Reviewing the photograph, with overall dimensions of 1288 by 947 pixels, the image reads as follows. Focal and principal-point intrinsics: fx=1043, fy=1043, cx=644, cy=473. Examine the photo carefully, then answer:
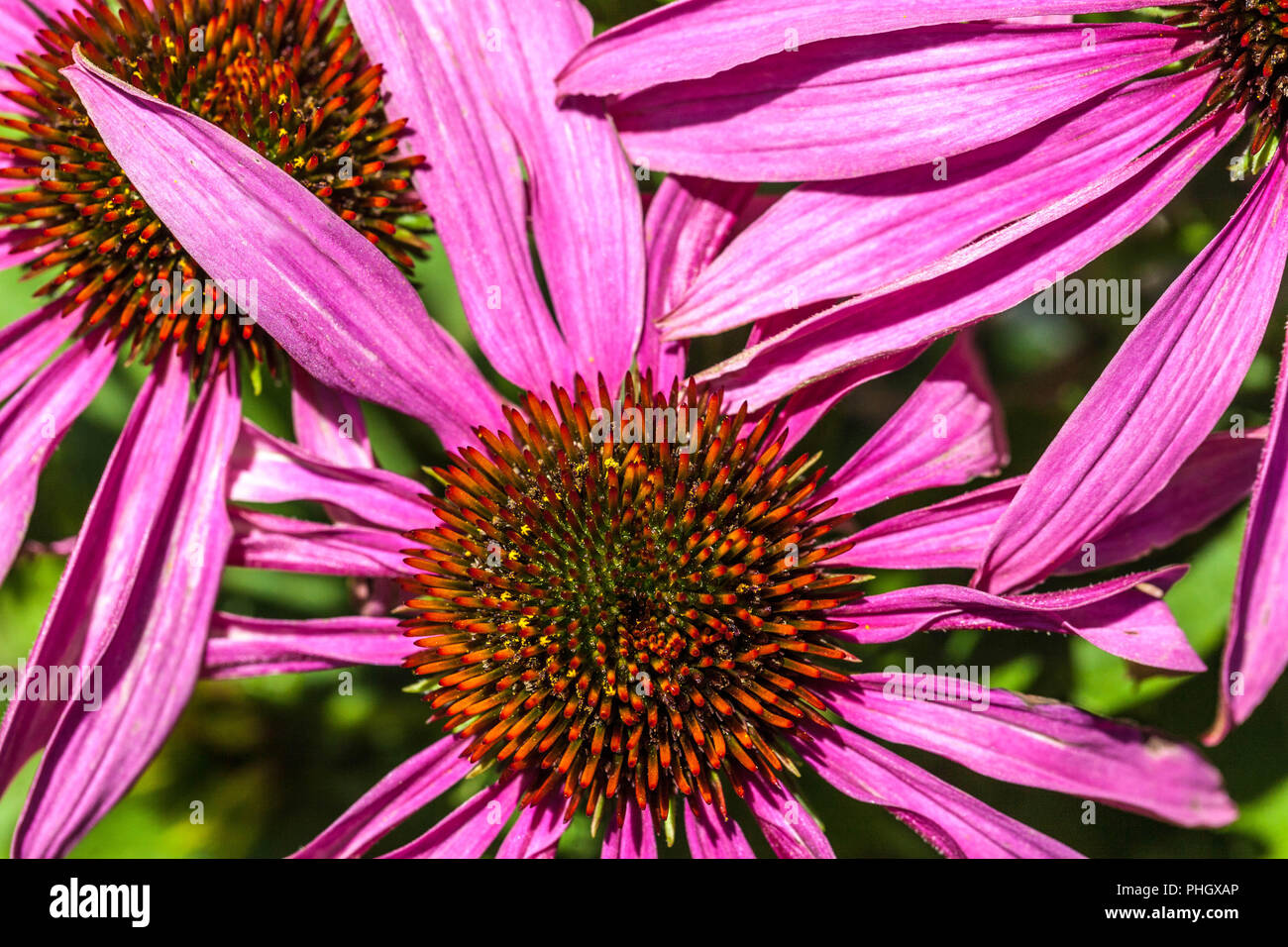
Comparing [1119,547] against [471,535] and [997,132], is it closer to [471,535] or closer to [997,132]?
[997,132]

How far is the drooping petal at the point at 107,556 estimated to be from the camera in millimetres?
1418

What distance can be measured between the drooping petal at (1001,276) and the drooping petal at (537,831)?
0.67 meters

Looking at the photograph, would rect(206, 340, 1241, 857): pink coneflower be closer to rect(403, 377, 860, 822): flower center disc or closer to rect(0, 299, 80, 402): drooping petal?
rect(403, 377, 860, 822): flower center disc

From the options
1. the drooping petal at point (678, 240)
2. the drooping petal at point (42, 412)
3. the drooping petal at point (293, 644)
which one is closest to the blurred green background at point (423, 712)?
the drooping petal at point (678, 240)

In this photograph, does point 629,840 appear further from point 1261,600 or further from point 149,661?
point 1261,600

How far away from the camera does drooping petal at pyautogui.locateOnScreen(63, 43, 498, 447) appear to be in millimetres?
1239

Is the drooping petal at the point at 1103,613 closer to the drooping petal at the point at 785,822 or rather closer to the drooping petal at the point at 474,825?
the drooping petal at the point at 785,822

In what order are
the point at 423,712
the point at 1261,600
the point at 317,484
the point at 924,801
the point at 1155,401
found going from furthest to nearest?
the point at 423,712
the point at 317,484
the point at 924,801
the point at 1155,401
the point at 1261,600

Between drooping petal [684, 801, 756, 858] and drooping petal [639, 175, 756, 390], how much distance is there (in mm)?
628

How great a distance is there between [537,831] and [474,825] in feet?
0.31

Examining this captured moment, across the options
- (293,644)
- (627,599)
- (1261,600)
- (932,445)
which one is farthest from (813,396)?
(293,644)

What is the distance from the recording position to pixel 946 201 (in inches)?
55.1

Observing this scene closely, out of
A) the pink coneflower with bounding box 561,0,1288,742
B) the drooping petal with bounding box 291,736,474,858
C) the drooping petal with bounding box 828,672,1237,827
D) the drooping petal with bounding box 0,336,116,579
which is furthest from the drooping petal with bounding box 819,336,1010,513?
the drooping petal with bounding box 0,336,116,579
